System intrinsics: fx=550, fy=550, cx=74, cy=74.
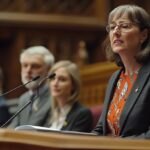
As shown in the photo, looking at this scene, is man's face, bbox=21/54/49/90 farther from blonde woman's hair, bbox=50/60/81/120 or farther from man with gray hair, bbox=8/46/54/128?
blonde woman's hair, bbox=50/60/81/120

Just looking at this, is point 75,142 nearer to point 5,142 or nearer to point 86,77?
point 5,142

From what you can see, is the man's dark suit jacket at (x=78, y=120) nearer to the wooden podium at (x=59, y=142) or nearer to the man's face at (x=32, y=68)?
the man's face at (x=32, y=68)

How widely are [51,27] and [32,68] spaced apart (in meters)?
3.94

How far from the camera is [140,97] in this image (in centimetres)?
293

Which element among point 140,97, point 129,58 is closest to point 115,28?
point 129,58

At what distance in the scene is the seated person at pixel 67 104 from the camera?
4203mm

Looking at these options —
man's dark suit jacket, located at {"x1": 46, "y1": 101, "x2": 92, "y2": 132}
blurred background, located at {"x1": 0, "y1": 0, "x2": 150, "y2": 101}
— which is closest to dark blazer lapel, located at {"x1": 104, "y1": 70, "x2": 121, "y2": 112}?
man's dark suit jacket, located at {"x1": 46, "y1": 101, "x2": 92, "y2": 132}

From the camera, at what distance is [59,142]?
2.08m

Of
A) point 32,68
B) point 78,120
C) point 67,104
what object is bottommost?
point 78,120

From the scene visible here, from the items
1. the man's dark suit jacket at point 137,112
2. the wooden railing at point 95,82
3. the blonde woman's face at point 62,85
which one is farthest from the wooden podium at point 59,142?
the wooden railing at point 95,82

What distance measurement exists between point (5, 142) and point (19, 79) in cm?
612

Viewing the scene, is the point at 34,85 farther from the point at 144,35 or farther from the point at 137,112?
the point at 137,112

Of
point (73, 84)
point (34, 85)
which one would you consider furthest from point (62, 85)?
point (34, 85)

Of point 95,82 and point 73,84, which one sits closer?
point 73,84
